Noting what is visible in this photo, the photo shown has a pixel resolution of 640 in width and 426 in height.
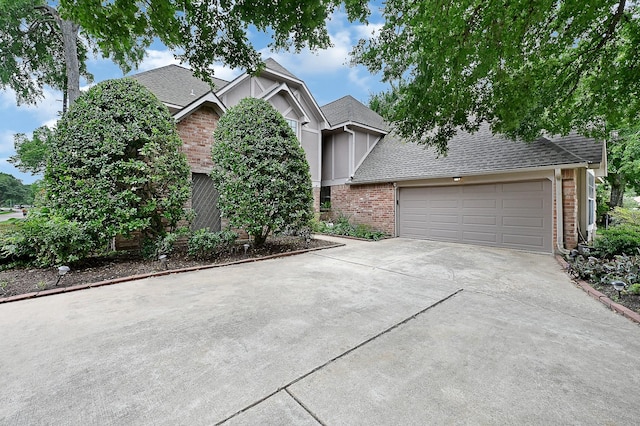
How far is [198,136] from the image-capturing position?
808 centimetres

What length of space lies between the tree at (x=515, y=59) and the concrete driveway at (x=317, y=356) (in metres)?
3.73

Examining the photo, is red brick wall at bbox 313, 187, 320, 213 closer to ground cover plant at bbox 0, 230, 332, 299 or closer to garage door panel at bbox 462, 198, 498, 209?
ground cover plant at bbox 0, 230, 332, 299

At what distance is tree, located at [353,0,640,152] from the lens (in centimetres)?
398

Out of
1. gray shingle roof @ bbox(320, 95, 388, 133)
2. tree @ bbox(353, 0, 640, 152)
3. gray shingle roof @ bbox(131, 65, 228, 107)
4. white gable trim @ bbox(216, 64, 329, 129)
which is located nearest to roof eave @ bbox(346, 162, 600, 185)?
tree @ bbox(353, 0, 640, 152)

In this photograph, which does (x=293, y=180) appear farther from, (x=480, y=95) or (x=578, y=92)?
(x=578, y=92)

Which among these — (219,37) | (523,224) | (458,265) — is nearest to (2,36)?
(219,37)

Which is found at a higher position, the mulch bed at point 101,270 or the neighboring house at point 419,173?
the neighboring house at point 419,173

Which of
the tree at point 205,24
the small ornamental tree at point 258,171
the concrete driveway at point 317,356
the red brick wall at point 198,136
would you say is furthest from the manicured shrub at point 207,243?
the tree at point 205,24

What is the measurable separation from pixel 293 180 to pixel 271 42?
3.17 m

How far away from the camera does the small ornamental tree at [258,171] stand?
634 centimetres

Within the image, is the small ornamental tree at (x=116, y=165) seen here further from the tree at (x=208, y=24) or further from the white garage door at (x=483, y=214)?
the white garage door at (x=483, y=214)

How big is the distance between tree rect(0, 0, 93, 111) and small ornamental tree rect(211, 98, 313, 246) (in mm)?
7682

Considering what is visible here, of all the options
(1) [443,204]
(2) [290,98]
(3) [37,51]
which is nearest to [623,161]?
(1) [443,204]

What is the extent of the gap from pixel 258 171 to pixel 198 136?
10.2 ft
